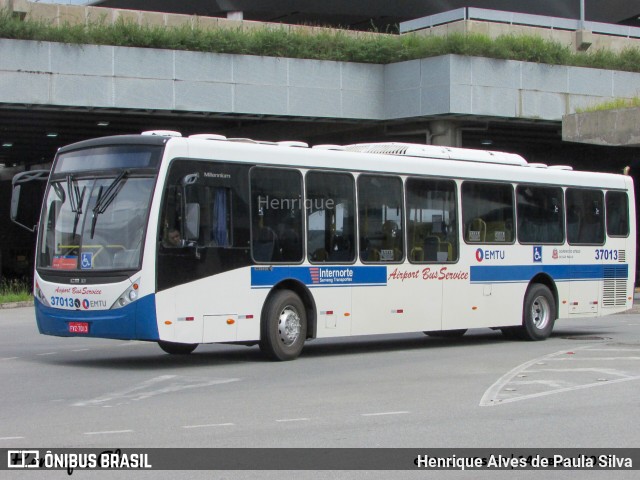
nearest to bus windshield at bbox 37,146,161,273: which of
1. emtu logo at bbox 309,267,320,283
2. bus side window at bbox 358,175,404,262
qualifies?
emtu logo at bbox 309,267,320,283

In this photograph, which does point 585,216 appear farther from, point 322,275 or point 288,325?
point 288,325

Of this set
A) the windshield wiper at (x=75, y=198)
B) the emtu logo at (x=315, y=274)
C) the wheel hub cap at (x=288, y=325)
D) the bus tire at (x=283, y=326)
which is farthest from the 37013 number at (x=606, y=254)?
the windshield wiper at (x=75, y=198)

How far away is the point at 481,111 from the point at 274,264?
19.1 m

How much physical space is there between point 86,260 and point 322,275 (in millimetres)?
3563

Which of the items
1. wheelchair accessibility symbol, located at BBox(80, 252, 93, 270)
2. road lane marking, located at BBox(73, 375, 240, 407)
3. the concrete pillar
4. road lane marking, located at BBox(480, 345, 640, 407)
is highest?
the concrete pillar

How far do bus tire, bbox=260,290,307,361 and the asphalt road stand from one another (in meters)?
0.24

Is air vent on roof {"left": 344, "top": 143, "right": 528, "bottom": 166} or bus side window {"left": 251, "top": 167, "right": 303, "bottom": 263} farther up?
air vent on roof {"left": 344, "top": 143, "right": 528, "bottom": 166}

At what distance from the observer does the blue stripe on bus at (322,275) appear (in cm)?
1523

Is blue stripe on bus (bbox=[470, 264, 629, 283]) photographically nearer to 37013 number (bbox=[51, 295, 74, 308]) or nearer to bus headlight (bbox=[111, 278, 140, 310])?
bus headlight (bbox=[111, 278, 140, 310])

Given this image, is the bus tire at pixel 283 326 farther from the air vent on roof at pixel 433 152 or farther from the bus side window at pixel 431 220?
the air vent on roof at pixel 433 152

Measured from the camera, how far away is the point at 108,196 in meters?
14.3

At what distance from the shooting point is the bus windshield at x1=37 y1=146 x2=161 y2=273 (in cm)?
1405

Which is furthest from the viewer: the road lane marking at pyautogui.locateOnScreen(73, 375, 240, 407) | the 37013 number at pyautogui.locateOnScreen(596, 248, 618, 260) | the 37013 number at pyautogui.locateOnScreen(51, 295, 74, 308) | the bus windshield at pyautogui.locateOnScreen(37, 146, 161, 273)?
the 37013 number at pyautogui.locateOnScreen(596, 248, 618, 260)

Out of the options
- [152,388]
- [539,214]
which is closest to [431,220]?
[539,214]
